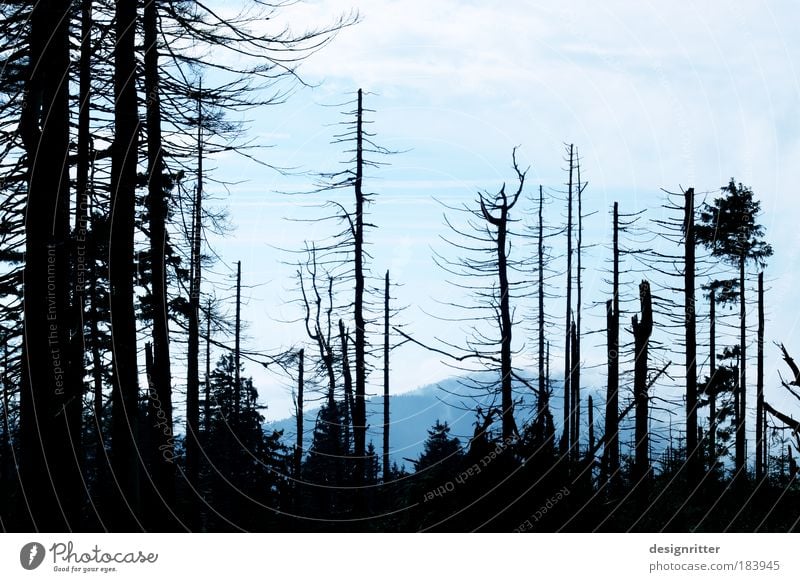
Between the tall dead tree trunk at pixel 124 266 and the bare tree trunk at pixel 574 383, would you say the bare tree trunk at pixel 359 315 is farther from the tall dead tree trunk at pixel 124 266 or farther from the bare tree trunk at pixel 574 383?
the tall dead tree trunk at pixel 124 266

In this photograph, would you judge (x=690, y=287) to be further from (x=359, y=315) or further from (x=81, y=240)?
(x=81, y=240)

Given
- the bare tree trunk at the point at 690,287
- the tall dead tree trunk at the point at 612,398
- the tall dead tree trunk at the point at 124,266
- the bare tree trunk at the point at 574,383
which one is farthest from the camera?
the bare tree trunk at the point at 574,383

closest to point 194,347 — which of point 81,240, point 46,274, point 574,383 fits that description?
point 81,240

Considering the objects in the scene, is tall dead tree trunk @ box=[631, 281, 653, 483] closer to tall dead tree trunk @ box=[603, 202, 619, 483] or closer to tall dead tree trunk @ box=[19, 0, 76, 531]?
tall dead tree trunk @ box=[603, 202, 619, 483]

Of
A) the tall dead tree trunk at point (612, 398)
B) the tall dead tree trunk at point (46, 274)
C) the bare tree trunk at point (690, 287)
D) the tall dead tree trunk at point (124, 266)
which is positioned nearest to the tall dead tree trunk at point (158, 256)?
the tall dead tree trunk at point (124, 266)

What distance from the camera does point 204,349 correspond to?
131 feet

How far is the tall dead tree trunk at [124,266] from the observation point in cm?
1076

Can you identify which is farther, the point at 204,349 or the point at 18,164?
the point at 204,349

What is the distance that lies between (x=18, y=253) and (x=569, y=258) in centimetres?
3030

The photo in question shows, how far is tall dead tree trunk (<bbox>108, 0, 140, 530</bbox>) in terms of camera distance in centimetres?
1076

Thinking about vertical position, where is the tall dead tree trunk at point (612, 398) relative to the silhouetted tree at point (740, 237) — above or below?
below

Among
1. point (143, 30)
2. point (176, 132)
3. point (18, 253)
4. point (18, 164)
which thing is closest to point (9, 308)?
point (18, 253)

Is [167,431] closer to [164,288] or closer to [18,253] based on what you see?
[164,288]

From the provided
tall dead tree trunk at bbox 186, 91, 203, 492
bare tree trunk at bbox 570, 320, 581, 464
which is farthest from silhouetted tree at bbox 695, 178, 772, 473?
tall dead tree trunk at bbox 186, 91, 203, 492
